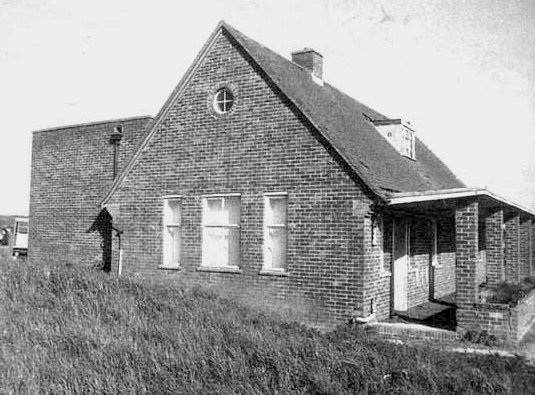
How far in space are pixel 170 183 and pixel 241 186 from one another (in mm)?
2349

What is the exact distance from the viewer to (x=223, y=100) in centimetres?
1406

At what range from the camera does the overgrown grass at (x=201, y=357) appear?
7051mm

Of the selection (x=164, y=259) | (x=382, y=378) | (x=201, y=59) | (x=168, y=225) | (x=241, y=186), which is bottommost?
(x=382, y=378)

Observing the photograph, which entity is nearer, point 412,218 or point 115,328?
point 115,328

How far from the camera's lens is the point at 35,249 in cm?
1931

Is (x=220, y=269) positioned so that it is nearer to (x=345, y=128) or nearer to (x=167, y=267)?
(x=167, y=267)

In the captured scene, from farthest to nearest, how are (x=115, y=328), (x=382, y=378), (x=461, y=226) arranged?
(x=461, y=226) → (x=115, y=328) → (x=382, y=378)

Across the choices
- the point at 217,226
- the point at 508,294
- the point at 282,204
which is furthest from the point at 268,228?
the point at 508,294

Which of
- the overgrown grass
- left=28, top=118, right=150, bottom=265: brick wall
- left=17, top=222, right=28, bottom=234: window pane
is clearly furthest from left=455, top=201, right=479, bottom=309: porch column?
left=17, top=222, right=28, bottom=234: window pane

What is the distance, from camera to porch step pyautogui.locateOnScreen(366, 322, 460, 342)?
10711 millimetres

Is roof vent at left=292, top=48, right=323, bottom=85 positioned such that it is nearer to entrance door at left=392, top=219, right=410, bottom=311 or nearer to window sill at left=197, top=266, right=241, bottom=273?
entrance door at left=392, top=219, right=410, bottom=311

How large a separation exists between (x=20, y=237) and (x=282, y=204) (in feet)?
64.4

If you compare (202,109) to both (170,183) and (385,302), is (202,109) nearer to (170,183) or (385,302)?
(170,183)

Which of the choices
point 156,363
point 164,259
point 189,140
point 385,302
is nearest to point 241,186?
point 189,140
